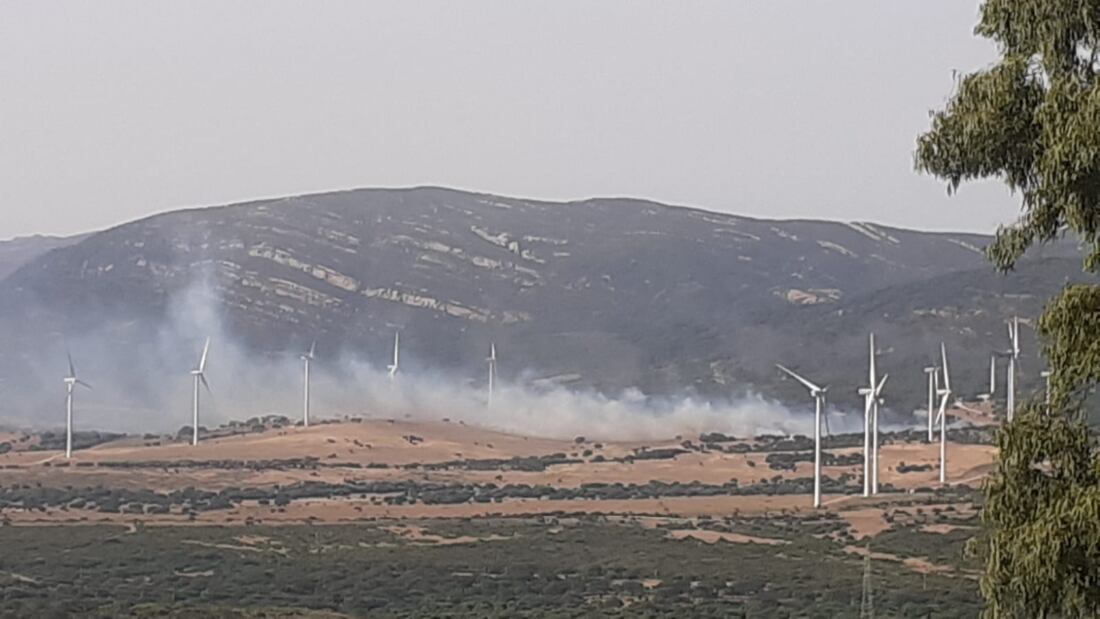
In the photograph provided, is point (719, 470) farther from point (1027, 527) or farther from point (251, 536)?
point (1027, 527)

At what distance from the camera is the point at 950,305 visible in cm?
17188

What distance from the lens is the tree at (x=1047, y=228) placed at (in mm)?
12766

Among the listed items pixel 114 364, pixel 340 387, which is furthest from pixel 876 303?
pixel 114 364

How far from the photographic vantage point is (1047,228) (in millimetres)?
14227

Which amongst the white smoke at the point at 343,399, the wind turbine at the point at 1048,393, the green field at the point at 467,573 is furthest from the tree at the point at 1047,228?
the white smoke at the point at 343,399

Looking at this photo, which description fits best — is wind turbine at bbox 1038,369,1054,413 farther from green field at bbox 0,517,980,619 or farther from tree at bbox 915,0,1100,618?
green field at bbox 0,517,980,619

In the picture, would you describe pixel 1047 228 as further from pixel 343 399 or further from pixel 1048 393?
pixel 343 399

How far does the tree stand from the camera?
12.8 m

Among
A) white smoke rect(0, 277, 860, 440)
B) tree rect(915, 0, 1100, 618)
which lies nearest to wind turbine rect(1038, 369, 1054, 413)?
tree rect(915, 0, 1100, 618)

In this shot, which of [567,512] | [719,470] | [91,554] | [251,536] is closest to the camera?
[91,554]

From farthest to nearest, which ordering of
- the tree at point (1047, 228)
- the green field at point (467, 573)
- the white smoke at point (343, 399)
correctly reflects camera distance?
the white smoke at point (343, 399) → the green field at point (467, 573) → the tree at point (1047, 228)

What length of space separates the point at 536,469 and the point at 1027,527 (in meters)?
95.2

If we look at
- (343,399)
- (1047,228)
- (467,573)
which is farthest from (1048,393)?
(343,399)

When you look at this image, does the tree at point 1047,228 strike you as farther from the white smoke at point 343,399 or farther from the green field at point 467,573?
the white smoke at point 343,399
